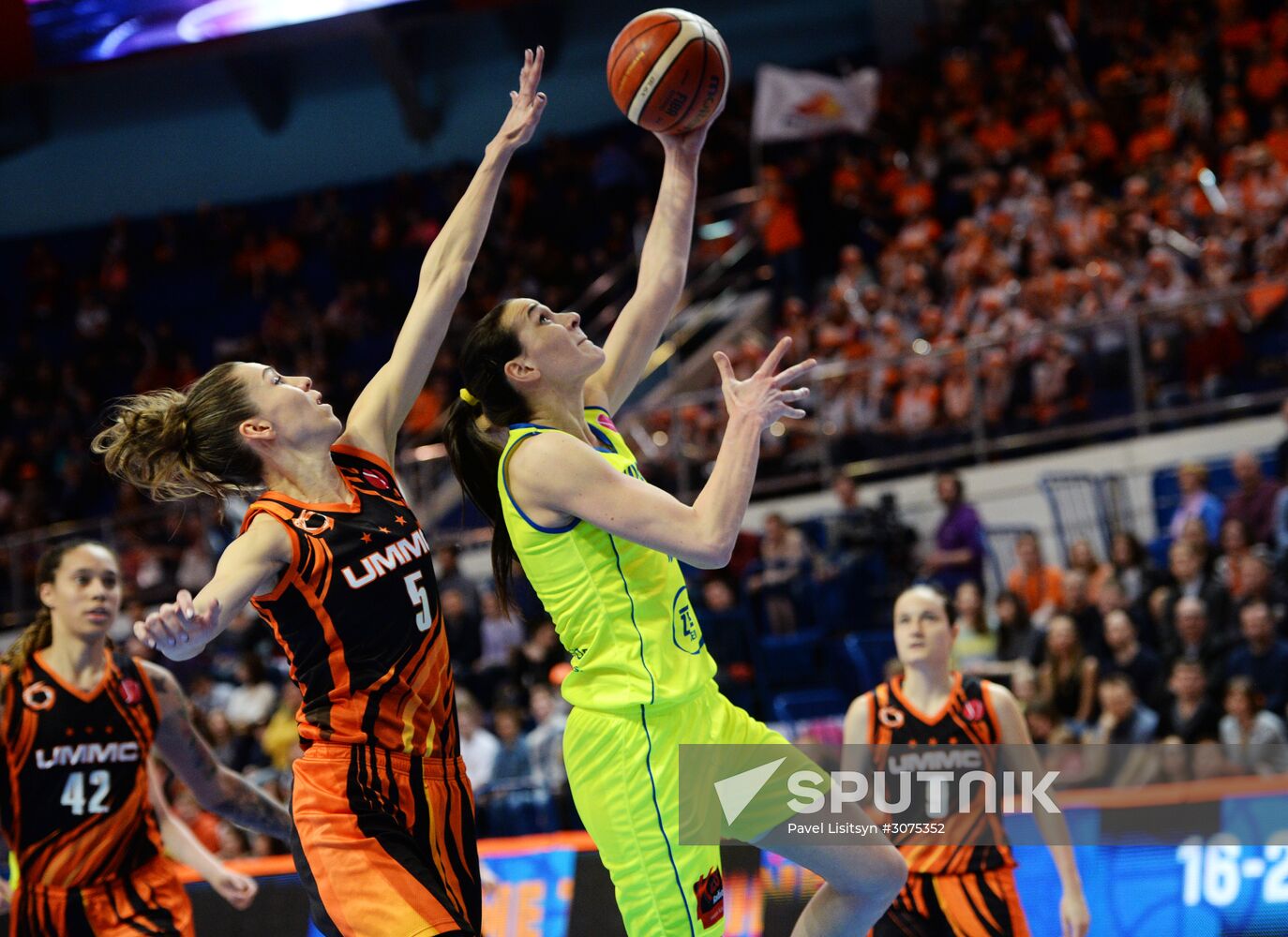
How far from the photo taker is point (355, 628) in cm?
377

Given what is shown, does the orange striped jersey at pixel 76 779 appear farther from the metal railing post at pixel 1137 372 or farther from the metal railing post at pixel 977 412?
the metal railing post at pixel 1137 372

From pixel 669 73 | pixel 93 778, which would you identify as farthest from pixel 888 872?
pixel 93 778

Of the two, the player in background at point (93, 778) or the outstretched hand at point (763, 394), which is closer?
the outstretched hand at point (763, 394)

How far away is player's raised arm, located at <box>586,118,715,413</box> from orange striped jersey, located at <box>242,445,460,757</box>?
95 cm

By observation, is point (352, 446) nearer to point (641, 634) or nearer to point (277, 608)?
point (277, 608)

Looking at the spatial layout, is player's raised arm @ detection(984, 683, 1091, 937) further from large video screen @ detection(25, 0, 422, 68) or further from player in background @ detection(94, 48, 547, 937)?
large video screen @ detection(25, 0, 422, 68)

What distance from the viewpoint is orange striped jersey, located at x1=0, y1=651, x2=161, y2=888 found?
505 cm

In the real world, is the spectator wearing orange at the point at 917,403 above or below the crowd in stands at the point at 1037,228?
below

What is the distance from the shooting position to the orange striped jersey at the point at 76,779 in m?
5.05

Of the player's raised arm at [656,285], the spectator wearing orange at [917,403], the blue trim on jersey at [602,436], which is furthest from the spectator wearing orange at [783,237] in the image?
the blue trim on jersey at [602,436]

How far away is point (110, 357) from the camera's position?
21.0 metres

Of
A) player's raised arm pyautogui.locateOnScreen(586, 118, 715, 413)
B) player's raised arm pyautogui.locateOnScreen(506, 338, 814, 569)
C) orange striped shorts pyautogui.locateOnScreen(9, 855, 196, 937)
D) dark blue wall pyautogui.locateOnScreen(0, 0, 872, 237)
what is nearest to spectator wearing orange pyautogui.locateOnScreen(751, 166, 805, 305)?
dark blue wall pyautogui.locateOnScreen(0, 0, 872, 237)

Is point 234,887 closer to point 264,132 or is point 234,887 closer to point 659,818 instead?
point 659,818

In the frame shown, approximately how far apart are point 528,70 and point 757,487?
28.6 feet
